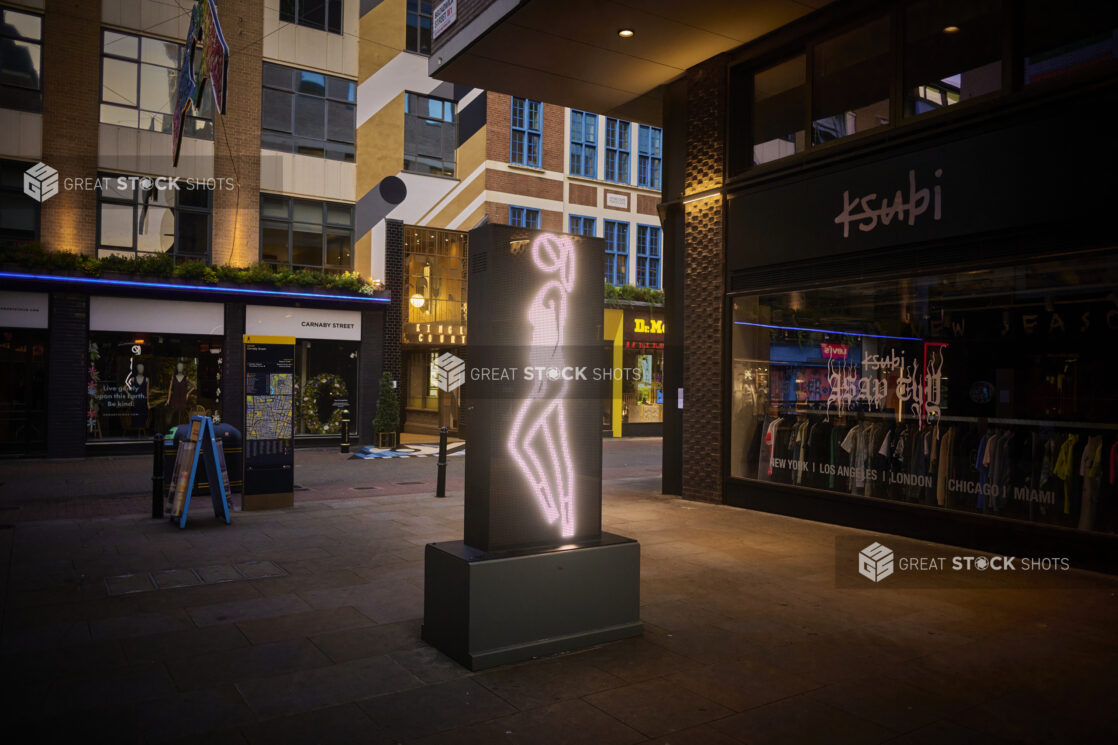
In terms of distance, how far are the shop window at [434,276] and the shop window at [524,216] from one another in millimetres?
2069

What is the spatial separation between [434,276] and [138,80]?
30.1 ft

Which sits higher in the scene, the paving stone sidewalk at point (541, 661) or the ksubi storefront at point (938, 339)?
the ksubi storefront at point (938, 339)

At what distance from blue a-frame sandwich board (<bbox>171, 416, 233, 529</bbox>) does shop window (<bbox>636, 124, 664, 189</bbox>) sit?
20783 millimetres

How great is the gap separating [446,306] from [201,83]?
12.7 meters

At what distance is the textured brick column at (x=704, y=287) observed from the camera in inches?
446

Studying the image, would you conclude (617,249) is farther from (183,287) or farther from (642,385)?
(183,287)

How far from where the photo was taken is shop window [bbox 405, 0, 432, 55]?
22.5 metres

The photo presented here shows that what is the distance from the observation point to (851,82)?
9664 mm

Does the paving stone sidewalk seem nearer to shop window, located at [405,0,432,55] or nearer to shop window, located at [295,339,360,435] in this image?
shop window, located at [295,339,360,435]

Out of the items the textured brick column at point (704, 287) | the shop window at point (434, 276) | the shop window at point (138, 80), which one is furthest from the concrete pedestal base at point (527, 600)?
the shop window at point (434, 276)

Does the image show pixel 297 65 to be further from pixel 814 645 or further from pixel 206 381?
pixel 814 645

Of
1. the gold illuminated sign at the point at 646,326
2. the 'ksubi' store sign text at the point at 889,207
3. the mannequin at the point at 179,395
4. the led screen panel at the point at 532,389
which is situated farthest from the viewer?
the gold illuminated sign at the point at 646,326

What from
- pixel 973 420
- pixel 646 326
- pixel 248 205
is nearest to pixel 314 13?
pixel 248 205

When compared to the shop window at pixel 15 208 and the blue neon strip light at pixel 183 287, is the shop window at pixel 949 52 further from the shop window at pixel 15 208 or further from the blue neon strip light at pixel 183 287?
the shop window at pixel 15 208
